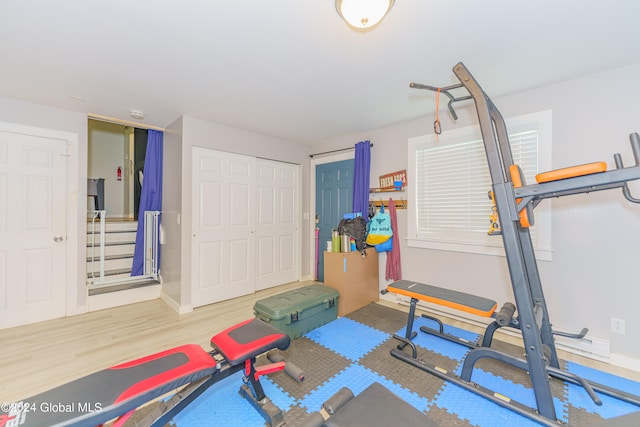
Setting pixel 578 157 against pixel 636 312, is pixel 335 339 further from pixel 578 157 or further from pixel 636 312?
pixel 578 157

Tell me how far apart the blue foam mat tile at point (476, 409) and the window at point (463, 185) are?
1563 mm

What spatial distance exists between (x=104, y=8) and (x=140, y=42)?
1.01ft

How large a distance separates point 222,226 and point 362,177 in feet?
7.13

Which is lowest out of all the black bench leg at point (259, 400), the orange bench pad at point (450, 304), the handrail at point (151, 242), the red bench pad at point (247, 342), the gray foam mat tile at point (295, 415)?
the gray foam mat tile at point (295, 415)

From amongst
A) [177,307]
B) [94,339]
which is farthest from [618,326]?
[94,339]

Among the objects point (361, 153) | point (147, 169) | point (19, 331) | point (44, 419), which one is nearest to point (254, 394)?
point (44, 419)

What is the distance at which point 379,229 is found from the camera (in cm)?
356

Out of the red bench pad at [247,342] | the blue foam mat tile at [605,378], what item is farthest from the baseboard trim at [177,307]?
the blue foam mat tile at [605,378]

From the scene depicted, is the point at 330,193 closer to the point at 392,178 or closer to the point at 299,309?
the point at 392,178

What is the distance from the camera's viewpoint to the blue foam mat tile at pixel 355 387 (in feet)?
5.66

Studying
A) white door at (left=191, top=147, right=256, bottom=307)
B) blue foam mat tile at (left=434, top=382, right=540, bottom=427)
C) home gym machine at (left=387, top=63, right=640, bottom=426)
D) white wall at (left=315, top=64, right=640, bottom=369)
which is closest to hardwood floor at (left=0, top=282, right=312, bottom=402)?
white door at (left=191, top=147, right=256, bottom=307)

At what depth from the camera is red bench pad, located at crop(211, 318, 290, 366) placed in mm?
1540

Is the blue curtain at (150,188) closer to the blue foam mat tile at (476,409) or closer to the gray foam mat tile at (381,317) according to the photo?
the gray foam mat tile at (381,317)

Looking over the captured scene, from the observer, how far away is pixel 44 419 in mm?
1022
